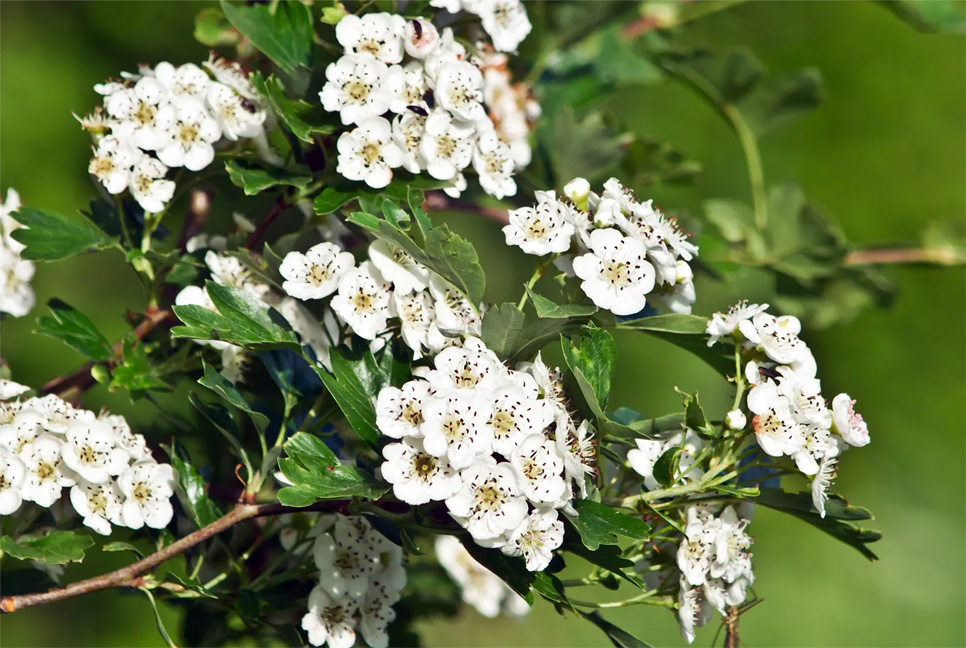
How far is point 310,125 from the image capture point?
860 mm

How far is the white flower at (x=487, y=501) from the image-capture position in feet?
2.21

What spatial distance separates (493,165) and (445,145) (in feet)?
0.22

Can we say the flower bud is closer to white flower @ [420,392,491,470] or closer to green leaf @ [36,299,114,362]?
white flower @ [420,392,491,470]

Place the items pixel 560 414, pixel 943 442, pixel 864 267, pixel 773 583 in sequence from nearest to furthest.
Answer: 1. pixel 560 414
2. pixel 864 267
3. pixel 773 583
4. pixel 943 442

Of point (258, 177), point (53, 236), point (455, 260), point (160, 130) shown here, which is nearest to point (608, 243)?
point (455, 260)

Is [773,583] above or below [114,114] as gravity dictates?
below

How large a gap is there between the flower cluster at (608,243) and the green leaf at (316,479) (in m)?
0.23

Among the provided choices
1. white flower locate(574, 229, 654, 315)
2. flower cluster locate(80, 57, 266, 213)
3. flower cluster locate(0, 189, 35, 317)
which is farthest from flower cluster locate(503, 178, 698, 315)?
flower cluster locate(0, 189, 35, 317)

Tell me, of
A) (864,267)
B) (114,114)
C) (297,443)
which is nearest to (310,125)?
(114,114)

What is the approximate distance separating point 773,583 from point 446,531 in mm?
2241

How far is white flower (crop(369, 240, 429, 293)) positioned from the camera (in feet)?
2.60

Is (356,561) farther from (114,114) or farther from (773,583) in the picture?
(773,583)

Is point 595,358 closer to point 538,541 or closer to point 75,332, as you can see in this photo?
point 538,541

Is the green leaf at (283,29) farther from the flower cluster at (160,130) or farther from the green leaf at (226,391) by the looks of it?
the green leaf at (226,391)
